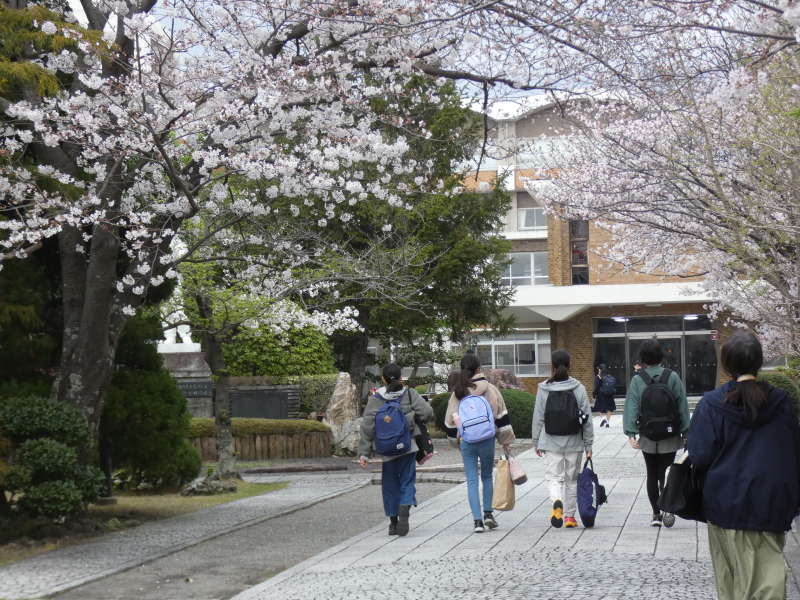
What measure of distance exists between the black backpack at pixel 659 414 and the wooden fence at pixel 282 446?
474 inches

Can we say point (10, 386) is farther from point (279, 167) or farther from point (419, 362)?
point (419, 362)

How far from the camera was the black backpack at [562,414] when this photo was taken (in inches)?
352

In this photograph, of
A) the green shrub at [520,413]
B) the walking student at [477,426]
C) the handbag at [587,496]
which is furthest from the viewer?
the green shrub at [520,413]

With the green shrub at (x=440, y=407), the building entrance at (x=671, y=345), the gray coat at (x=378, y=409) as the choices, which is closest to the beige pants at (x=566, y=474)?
the gray coat at (x=378, y=409)

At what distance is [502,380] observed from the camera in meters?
28.8

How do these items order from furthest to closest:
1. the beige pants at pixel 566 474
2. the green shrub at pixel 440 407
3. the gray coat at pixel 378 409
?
1. the green shrub at pixel 440 407
2. the gray coat at pixel 378 409
3. the beige pants at pixel 566 474

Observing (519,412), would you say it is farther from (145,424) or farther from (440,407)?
(145,424)

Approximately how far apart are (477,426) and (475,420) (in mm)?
64

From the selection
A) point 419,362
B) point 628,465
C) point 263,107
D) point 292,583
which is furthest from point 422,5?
point 419,362

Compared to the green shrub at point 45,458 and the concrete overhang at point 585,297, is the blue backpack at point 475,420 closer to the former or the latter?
the green shrub at point 45,458

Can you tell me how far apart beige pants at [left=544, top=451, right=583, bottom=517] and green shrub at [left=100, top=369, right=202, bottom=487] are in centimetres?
498

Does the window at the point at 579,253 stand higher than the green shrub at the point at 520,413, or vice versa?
the window at the point at 579,253

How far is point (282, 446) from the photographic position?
64.9 feet

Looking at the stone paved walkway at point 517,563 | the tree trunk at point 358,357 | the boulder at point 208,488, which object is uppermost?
the tree trunk at point 358,357
